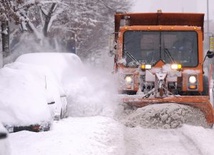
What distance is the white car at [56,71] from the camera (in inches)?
384

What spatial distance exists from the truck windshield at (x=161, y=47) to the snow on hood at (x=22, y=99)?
2.66 meters

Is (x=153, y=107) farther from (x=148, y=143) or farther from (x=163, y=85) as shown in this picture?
(x=148, y=143)

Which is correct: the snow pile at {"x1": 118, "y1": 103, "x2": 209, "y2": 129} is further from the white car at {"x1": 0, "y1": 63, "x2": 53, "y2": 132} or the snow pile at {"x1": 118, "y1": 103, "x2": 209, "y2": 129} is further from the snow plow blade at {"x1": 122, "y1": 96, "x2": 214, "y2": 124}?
the white car at {"x1": 0, "y1": 63, "x2": 53, "y2": 132}

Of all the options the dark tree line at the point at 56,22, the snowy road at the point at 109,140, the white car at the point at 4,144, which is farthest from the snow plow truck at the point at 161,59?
the dark tree line at the point at 56,22

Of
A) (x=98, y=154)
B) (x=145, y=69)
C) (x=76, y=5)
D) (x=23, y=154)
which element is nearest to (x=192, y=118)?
(x=145, y=69)

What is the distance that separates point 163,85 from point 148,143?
2.05 m

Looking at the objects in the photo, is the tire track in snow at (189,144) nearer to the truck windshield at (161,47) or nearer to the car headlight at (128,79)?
the car headlight at (128,79)

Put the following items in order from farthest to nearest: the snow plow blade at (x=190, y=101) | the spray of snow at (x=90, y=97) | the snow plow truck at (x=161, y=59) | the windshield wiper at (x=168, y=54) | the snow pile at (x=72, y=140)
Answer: the spray of snow at (x=90, y=97) < the windshield wiper at (x=168, y=54) < the snow plow truck at (x=161, y=59) < the snow plow blade at (x=190, y=101) < the snow pile at (x=72, y=140)

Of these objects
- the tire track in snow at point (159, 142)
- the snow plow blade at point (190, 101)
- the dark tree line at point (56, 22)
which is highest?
the dark tree line at point (56, 22)

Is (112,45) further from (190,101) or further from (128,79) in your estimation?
(190,101)

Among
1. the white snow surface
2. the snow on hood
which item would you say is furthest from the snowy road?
the snow on hood

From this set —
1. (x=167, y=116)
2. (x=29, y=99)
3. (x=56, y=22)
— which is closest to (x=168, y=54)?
(x=167, y=116)

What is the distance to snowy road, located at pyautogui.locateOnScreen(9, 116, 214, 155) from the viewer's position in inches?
286

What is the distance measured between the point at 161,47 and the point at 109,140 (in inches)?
142
